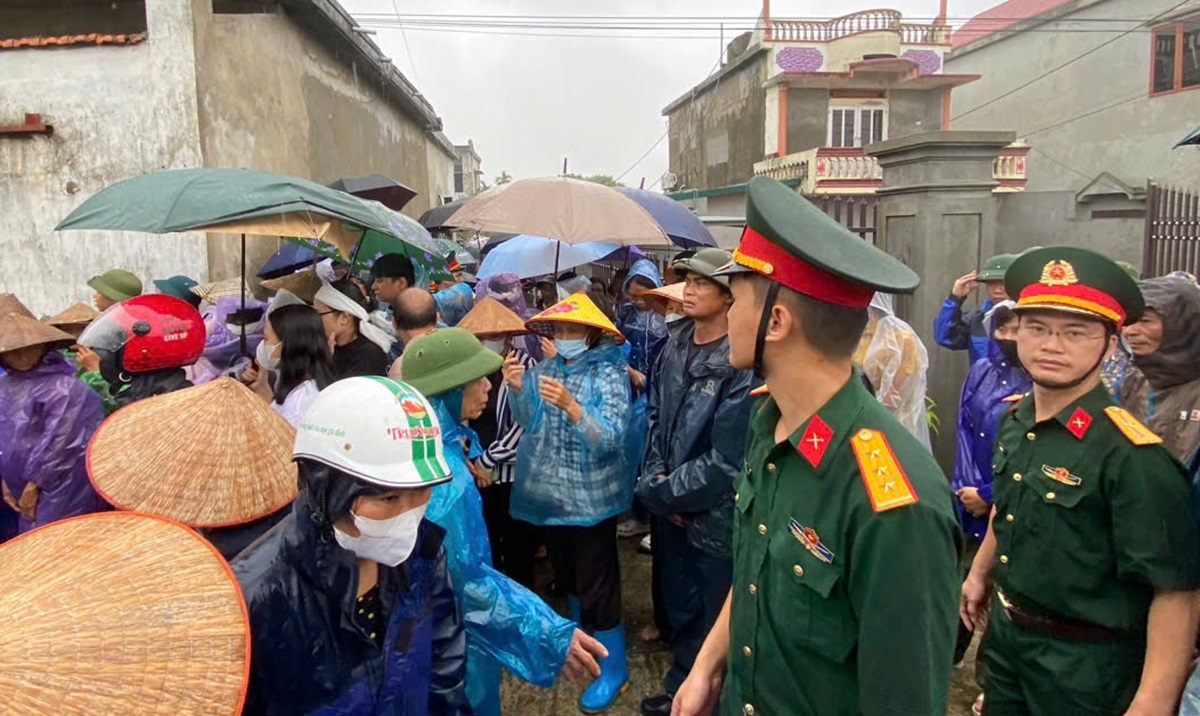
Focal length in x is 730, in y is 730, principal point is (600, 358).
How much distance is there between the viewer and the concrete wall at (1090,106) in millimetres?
18828

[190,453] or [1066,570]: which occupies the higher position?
[190,453]

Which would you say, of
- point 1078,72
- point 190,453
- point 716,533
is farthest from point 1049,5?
point 190,453

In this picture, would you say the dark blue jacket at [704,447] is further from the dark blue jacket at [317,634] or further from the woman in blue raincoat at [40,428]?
the woman in blue raincoat at [40,428]

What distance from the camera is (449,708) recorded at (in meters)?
2.04

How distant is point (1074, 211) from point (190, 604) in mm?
8296

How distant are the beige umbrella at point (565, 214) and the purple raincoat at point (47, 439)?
2.48 metres

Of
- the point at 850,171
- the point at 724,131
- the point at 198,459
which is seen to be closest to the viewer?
the point at 198,459

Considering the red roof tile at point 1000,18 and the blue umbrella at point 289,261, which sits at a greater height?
the red roof tile at point 1000,18

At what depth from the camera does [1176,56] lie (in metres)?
18.2

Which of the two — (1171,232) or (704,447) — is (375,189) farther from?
(1171,232)

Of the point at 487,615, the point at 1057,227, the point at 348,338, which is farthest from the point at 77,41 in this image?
the point at 1057,227

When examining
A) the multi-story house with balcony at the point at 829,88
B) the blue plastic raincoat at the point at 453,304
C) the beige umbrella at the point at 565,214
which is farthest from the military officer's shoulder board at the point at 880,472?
the multi-story house with balcony at the point at 829,88

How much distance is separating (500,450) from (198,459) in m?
2.27

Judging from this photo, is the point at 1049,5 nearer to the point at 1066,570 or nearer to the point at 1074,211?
the point at 1074,211
